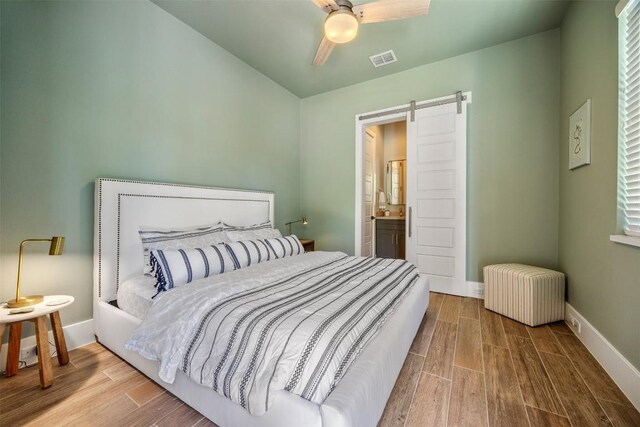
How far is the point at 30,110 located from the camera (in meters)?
1.70

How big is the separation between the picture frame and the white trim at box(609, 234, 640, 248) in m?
0.69

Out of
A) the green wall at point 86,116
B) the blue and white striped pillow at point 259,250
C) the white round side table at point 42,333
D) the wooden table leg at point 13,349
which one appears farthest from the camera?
the blue and white striped pillow at point 259,250

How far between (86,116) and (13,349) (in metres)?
1.64

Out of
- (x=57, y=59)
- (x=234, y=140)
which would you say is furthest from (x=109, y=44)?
(x=234, y=140)

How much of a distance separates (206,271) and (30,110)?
1.59 meters

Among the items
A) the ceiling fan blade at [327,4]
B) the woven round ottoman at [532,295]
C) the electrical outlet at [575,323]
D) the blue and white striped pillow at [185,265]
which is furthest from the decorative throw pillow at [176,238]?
the electrical outlet at [575,323]

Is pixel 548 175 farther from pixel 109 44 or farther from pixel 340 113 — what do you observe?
pixel 109 44

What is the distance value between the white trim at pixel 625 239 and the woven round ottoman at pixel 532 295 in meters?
0.82

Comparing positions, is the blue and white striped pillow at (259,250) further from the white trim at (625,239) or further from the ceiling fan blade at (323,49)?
the white trim at (625,239)

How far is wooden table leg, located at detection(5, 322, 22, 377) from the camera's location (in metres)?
1.54

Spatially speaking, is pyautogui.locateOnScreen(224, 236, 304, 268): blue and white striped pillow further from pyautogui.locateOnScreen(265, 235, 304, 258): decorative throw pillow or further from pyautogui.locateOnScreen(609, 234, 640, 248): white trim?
pyautogui.locateOnScreen(609, 234, 640, 248): white trim

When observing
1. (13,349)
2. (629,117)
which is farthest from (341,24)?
(13,349)

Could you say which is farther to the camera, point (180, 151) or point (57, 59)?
point (180, 151)

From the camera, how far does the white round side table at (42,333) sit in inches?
56.3
